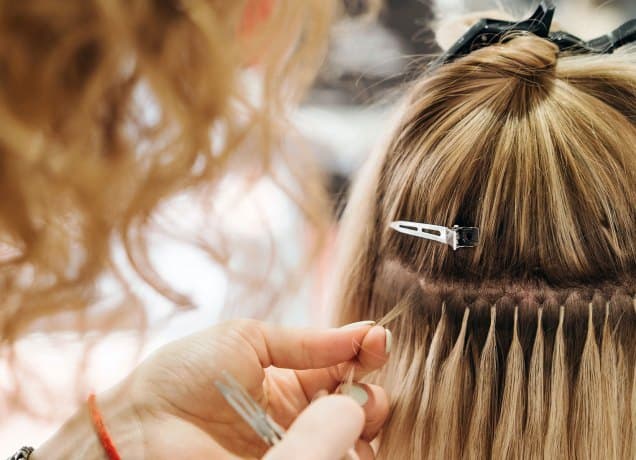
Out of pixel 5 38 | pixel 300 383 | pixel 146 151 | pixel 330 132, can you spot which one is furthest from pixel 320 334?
pixel 330 132

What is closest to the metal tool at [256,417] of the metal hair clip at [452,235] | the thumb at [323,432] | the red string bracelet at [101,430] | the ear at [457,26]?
the thumb at [323,432]

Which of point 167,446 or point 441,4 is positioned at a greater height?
point 441,4

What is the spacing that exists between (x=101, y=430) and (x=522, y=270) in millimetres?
562

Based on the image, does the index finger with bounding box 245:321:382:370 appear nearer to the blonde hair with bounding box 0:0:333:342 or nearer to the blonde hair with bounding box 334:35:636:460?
the blonde hair with bounding box 334:35:636:460

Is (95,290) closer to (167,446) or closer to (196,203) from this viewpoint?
(196,203)

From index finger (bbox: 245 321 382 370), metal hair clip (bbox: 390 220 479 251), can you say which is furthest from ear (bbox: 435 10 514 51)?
index finger (bbox: 245 321 382 370)

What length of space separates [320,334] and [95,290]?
1.08ft

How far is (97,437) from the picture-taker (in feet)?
2.47

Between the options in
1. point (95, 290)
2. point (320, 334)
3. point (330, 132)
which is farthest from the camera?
point (330, 132)

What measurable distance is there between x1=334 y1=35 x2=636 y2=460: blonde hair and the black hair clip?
0.09 ft

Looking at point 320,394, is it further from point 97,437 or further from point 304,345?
point 97,437

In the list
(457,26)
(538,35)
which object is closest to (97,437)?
(538,35)

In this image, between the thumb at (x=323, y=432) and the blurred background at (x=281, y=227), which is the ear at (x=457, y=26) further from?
the thumb at (x=323, y=432)

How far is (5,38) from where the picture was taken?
0.45 metres
